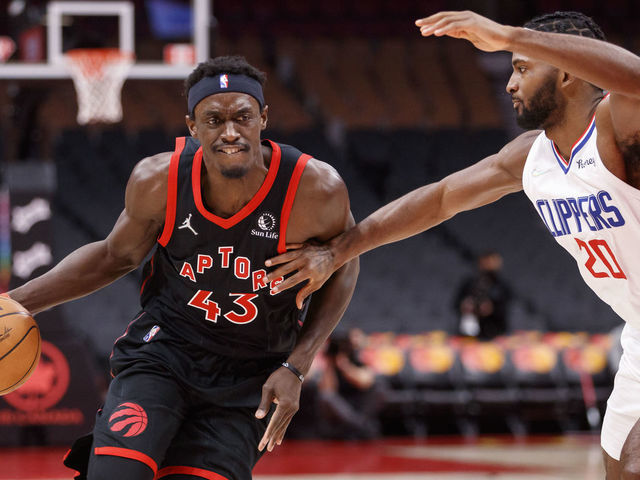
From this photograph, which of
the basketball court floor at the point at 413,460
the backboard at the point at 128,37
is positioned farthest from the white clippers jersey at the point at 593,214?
the backboard at the point at 128,37

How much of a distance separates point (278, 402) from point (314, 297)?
645 mm

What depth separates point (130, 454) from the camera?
353 cm

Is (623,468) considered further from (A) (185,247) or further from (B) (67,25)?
(B) (67,25)

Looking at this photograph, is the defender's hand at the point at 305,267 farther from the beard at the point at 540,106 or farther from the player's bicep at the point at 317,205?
the beard at the point at 540,106

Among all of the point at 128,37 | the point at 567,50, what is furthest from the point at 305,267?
the point at 128,37

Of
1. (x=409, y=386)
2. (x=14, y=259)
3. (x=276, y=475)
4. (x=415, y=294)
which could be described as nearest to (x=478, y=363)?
(x=409, y=386)

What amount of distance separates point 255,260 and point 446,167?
→ 1275 cm

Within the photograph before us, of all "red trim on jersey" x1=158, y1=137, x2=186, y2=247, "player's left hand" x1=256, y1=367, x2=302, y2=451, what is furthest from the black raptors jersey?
"player's left hand" x1=256, y1=367, x2=302, y2=451

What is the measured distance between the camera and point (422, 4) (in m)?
18.2

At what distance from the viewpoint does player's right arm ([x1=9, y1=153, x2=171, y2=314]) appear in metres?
3.95

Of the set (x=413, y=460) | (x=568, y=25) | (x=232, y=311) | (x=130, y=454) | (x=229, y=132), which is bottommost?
(x=413, y=460)

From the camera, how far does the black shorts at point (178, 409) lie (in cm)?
361

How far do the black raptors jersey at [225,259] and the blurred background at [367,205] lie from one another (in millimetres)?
5321

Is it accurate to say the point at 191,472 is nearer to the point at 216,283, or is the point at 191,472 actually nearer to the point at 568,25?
the point at 216,283
